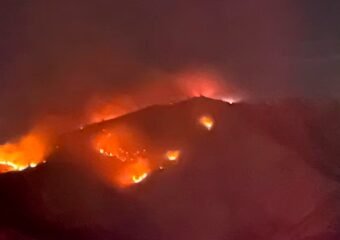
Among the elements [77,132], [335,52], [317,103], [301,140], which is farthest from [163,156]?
[335,52]

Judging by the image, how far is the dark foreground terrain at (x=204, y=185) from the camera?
1.53 meters

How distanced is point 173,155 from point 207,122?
16 cm

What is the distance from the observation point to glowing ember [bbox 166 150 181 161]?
1.70 metres

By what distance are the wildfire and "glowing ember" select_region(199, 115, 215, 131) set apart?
48 cm

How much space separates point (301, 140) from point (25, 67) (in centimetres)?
91

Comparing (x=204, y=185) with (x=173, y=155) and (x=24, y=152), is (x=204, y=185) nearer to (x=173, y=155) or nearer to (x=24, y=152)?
(x=173, y=155)

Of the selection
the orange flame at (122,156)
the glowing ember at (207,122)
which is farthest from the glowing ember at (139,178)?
the glowing ember at (207,122)

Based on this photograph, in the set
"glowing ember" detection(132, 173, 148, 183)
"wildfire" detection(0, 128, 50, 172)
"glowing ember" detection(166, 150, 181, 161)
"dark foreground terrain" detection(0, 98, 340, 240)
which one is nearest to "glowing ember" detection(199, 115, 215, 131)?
"dark foreground terrain" detection(0, 98, 340, 240)

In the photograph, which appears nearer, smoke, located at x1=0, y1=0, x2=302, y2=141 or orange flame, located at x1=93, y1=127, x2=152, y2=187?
orange flame, located at x1=93, y1=127, x2=152, y2=187

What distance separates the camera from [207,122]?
178cm

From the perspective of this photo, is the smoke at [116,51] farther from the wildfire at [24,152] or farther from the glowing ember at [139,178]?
the glowing ember at [139,178]

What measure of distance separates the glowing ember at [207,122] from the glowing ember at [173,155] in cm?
13

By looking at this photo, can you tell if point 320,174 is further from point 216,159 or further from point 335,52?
point 335,52

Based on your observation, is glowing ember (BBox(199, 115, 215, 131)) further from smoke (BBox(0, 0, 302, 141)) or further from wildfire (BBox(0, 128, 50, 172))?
wildfire (BBox(0, 128, 50, 172))
